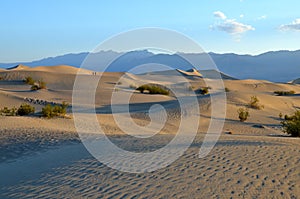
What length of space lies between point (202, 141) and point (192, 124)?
887cm

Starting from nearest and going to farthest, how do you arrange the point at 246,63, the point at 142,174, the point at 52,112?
the point at 142,174 → the point at 52,112 → the point at 246,63

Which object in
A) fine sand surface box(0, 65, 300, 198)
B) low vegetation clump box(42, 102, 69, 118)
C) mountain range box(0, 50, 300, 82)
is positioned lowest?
fine sand surface box(0, 65, 300, 198)

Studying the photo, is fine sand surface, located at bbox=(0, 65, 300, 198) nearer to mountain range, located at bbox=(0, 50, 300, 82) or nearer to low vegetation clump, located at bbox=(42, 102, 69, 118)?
low vegetation clump, located at bbox=(42, 102, 69, 118)

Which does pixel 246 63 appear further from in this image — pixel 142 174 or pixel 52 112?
pixel 142 174

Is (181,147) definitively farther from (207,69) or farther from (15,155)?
(207,69)

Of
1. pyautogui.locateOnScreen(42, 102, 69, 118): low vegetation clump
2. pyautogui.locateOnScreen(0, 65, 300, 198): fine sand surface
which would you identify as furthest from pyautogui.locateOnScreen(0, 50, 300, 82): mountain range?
pyautogui.locateOnScreen(0, 65, 300, 198): fine sand surface

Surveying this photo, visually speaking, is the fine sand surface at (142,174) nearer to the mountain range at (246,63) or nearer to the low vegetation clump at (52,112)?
the low vegetation clump at (52,112)

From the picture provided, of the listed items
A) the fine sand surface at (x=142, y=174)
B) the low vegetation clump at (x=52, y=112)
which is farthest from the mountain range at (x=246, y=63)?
the fine sand surface at (x=142, y=174)

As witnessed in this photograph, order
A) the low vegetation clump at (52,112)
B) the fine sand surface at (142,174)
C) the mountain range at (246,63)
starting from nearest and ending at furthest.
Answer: the fine sand surface at (142,174) < the low vegetation clump at (52,112) < the mountain range at (246,63)

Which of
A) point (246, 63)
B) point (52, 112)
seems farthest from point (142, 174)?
point (246, 63)

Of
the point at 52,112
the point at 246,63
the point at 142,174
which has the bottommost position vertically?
the point at 142,174

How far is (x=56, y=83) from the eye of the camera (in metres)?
41.7

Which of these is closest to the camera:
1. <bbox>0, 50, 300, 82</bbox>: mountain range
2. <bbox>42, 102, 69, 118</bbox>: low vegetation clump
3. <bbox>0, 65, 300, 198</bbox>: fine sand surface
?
<bbox>0, 65, 300, 198</bbox>: fine sand surface

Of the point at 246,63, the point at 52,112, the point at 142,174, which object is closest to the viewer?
the point at 142,174
